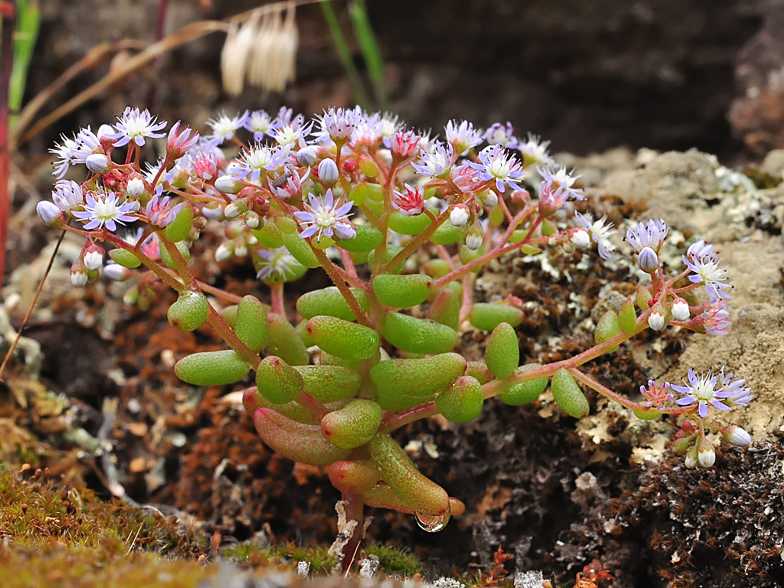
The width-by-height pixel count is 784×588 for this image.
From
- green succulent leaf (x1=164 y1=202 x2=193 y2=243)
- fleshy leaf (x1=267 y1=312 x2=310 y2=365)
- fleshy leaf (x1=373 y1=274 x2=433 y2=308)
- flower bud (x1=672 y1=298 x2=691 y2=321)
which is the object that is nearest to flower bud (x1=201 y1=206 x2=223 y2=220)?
green succulent leaf (x1=164 y1=202 x2=193 y2=243)

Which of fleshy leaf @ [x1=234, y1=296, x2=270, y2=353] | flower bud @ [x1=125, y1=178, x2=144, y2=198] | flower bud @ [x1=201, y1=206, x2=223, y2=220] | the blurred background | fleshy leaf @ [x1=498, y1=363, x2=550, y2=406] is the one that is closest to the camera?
flower bud @ [x1=125, y1=178, x2=144, y2=198]

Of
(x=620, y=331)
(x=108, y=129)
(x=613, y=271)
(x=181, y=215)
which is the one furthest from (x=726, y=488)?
(x=108, y=129)

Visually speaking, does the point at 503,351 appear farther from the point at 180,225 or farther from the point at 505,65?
the point at 505,65

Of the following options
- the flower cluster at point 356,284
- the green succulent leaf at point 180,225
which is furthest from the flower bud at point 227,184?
the green succulent leaf at point 180,225

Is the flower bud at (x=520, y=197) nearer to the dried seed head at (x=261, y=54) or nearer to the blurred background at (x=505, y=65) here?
the dried seed head at (x=261, y=54)

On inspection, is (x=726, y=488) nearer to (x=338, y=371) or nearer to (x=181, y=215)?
(x=338, y=371)

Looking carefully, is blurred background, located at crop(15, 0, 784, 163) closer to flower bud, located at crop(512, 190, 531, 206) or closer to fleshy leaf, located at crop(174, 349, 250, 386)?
flower bud, located at crop(512, 190, 531, 206)
